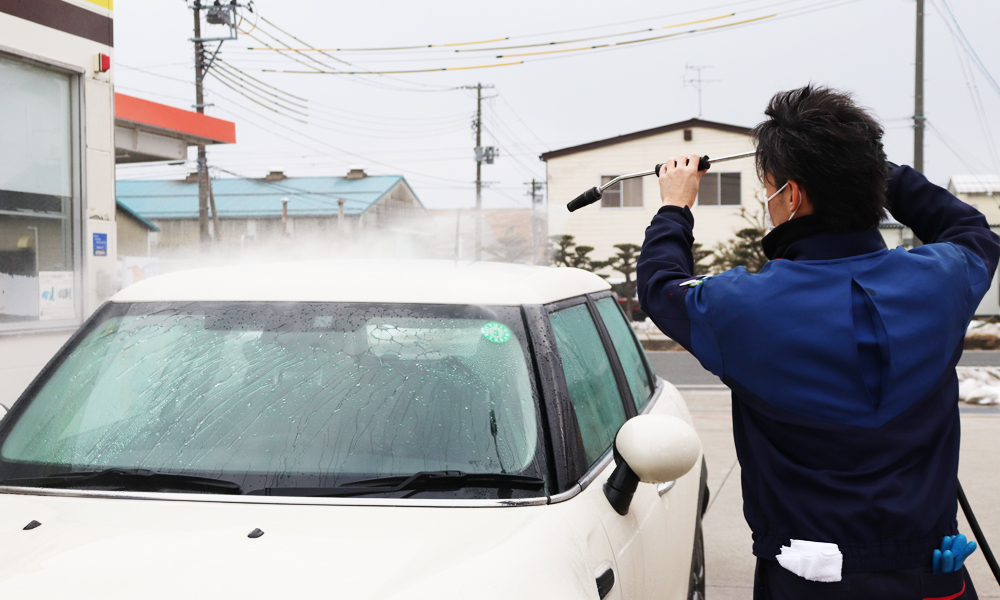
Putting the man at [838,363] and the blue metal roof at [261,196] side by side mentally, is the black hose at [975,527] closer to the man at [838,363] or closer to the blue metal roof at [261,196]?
Answer: the man at [838,363]

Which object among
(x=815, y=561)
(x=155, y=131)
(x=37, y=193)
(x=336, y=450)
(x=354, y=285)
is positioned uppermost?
(x=155, y=131)

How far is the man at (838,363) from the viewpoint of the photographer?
1.69 meters

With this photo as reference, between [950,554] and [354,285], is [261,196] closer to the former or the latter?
[354,285]

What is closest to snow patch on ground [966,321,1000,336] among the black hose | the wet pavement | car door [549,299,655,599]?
the wet pavement

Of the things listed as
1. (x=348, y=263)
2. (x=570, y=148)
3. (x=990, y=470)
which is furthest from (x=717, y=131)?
(x=348, y=263)

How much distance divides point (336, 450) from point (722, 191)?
2912 centimetres

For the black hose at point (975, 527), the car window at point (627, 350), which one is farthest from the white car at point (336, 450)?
the black hose at point (975, 527)

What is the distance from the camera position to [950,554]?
1.71 metres

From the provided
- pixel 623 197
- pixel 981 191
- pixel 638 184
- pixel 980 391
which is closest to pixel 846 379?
pixel 980 391

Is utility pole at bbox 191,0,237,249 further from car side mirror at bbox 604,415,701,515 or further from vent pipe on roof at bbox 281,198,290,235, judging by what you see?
car side mirror at bbox 604,415,701,515

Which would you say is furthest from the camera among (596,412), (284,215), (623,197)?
(284,215)

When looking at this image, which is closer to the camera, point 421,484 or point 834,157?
point 834,157

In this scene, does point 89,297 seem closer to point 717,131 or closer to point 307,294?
point 307,294

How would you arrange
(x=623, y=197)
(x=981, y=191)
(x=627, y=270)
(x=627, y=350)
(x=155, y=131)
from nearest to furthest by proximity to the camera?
(x=627, y=350) → (x=155, y=131) → (x=627, y=270) → (x=623, y=197) → (x=981, y=191)
